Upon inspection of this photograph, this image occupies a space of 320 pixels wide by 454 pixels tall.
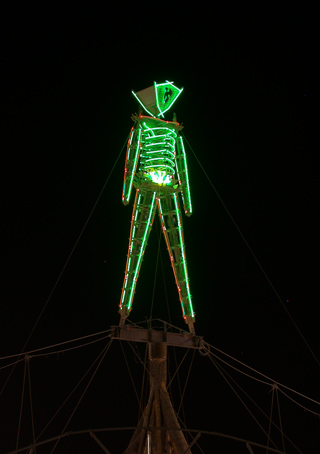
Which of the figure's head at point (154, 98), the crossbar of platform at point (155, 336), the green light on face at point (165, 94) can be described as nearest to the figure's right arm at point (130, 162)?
the figure's head at point (154, 98)

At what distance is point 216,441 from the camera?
20344 mm

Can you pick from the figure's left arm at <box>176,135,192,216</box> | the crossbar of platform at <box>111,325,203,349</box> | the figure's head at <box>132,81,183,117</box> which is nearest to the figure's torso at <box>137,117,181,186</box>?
the figure's left arm at <box>176,135,192,216</box>

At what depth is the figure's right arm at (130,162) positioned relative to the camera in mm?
14570

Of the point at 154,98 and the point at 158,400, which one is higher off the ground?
Answer: the point at 154,98

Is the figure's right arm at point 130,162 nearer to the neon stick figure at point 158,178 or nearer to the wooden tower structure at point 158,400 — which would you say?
the neon stick figure at point 158,178

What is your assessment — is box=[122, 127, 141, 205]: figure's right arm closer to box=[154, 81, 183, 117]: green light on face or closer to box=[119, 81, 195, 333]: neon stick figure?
box=[119, 81, 195, 333]: neon stick figure

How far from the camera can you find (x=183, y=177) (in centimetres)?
1537

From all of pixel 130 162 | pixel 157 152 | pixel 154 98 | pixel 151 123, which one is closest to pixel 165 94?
pixel 154 98

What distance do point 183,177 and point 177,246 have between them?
2209 mm

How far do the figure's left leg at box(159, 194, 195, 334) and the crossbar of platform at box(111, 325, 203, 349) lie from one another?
1.00 ft

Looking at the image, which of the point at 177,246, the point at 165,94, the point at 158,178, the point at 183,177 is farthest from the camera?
the point at 165,94

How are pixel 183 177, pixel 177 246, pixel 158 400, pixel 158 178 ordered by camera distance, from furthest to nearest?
pixel 183 177, pixel 158 178, pixel 177 246, pixel 158 400

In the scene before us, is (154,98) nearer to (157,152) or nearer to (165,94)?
(165,94)

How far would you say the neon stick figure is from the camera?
47.9 feet
